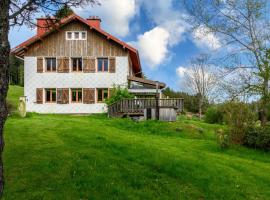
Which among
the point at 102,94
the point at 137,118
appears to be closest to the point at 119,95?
the point at 137,118

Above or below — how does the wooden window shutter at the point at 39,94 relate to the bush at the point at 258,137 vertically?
above

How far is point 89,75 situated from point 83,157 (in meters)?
25.4

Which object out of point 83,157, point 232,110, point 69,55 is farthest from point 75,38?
point 83,157

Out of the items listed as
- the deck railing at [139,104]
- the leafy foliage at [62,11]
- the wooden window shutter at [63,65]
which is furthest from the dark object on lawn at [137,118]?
the leafy foliage at [62,11]

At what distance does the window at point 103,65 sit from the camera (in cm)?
3709

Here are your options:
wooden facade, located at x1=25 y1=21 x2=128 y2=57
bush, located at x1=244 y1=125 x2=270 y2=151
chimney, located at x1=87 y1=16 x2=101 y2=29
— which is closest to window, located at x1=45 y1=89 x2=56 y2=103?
wooden facade, located at x1=25 y1=21 x2=128 y2=57

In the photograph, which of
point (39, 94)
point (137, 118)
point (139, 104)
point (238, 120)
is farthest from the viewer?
point (39, 94)

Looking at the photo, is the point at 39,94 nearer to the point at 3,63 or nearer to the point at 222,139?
the point at 222,139

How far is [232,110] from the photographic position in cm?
1867

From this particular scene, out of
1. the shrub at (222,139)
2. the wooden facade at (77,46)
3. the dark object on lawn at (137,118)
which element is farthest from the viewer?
the wooden facade at (77,46)

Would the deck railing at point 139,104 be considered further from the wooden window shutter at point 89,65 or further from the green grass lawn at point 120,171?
the green grass lawn at point 120,171

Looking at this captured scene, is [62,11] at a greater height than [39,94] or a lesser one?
greater

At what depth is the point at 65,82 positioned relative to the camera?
37.1 meters

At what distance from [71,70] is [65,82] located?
1.30m
